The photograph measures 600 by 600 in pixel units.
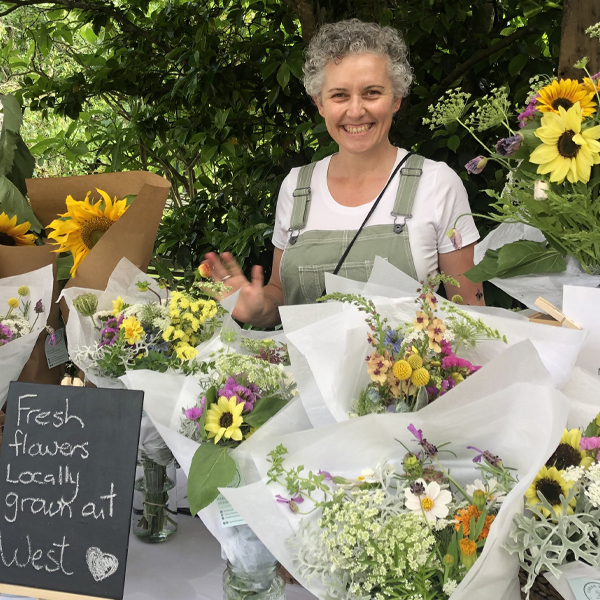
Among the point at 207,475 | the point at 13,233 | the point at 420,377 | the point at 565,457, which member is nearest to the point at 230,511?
the point at 207,475

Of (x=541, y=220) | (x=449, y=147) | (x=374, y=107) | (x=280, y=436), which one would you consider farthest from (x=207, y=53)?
(x=280, y=436)

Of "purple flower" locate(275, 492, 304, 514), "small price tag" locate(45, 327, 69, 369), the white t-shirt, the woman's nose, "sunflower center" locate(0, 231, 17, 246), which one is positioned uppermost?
the woman's nose

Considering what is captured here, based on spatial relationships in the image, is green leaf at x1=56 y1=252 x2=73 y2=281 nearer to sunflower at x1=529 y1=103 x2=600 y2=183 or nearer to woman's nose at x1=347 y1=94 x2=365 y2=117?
woman's nose at x1=347 y1=94 x2=365 y2=117

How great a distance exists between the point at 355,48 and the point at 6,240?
86cm

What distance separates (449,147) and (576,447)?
152 cm

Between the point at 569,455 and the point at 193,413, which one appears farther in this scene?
the point at 193,413

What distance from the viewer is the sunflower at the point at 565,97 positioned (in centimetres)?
85

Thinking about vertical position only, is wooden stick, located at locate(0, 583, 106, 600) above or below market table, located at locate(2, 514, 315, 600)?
above

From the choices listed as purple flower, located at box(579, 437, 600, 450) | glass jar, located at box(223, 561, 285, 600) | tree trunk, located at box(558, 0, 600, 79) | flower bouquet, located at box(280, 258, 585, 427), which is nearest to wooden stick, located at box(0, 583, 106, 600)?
glass jar, located at box(223, 561, 285, 600)

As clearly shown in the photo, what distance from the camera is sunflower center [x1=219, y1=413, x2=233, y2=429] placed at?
0.82 metres

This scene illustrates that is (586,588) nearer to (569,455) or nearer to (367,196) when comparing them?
(569,455)

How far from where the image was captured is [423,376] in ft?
2.35

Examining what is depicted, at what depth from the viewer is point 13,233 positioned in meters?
1.34

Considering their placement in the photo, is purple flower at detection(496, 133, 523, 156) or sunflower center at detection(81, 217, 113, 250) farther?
sunflower center at detection(81, 217, 113, 250)
